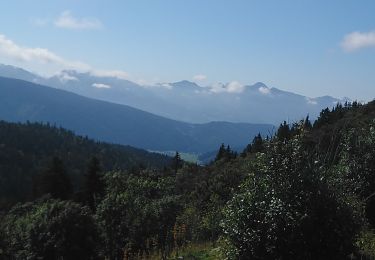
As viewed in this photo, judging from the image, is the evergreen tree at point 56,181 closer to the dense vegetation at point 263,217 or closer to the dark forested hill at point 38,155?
the dark forested hill at point 38,155

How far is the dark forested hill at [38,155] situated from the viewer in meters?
114

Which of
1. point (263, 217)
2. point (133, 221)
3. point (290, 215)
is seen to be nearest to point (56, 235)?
point (133, 221)

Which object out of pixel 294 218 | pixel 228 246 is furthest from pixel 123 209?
pixel 294 218

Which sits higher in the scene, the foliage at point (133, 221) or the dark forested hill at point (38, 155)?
the foliage at point (133, 221)

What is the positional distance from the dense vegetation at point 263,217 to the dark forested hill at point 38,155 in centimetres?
8312

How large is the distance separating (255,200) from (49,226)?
11.8m

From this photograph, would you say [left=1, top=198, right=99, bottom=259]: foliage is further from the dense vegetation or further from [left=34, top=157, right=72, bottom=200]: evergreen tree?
[left=34, top=157, right=72, bottom=200]: evergreen tree

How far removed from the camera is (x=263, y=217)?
938 centimetres

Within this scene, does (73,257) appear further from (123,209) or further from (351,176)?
(351,176)

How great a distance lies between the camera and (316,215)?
9.23 metres

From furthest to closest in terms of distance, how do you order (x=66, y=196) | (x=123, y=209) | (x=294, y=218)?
(x=66, y=196) < (x=123, y=209) < (x=294, y=218)

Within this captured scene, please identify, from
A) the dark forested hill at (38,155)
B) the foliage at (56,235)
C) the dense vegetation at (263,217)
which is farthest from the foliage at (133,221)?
the dark forested hill at (38,155)

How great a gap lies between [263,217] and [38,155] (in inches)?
5878

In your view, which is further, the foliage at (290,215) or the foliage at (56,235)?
the foliage at (56,235)
